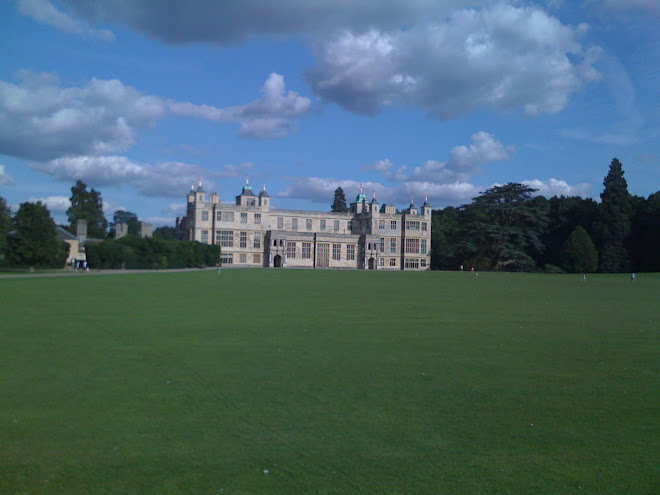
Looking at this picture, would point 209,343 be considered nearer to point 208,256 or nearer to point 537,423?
point 537,423

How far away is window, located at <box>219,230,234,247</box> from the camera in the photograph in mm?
74375

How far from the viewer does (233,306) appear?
17734 mm

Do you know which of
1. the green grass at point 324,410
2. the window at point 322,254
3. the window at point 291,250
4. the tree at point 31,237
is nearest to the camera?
the green grass at point 324,410

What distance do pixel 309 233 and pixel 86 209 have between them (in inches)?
1395

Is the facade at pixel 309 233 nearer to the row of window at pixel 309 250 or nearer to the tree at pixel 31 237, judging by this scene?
the row of window at pixel 309 250

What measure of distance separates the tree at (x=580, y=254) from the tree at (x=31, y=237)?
161ft

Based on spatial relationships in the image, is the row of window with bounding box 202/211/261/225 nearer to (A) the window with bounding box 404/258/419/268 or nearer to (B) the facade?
(B) the facade

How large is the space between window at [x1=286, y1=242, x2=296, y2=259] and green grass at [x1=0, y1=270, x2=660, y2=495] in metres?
63.5

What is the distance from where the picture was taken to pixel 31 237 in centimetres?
4384

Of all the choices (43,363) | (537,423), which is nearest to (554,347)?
(537,423)

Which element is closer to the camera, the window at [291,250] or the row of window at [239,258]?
the row of window at [239,258]

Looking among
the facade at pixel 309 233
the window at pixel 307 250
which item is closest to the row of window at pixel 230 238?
the facade at pixel 309 233

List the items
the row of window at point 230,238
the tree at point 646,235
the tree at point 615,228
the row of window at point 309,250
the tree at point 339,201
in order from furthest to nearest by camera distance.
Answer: the tree at point 339,201
the row of window at point 309,250
the row of window at point 230,238
the tree at point 615,228
the tree at point 646,235

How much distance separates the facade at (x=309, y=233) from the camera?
74.4m
